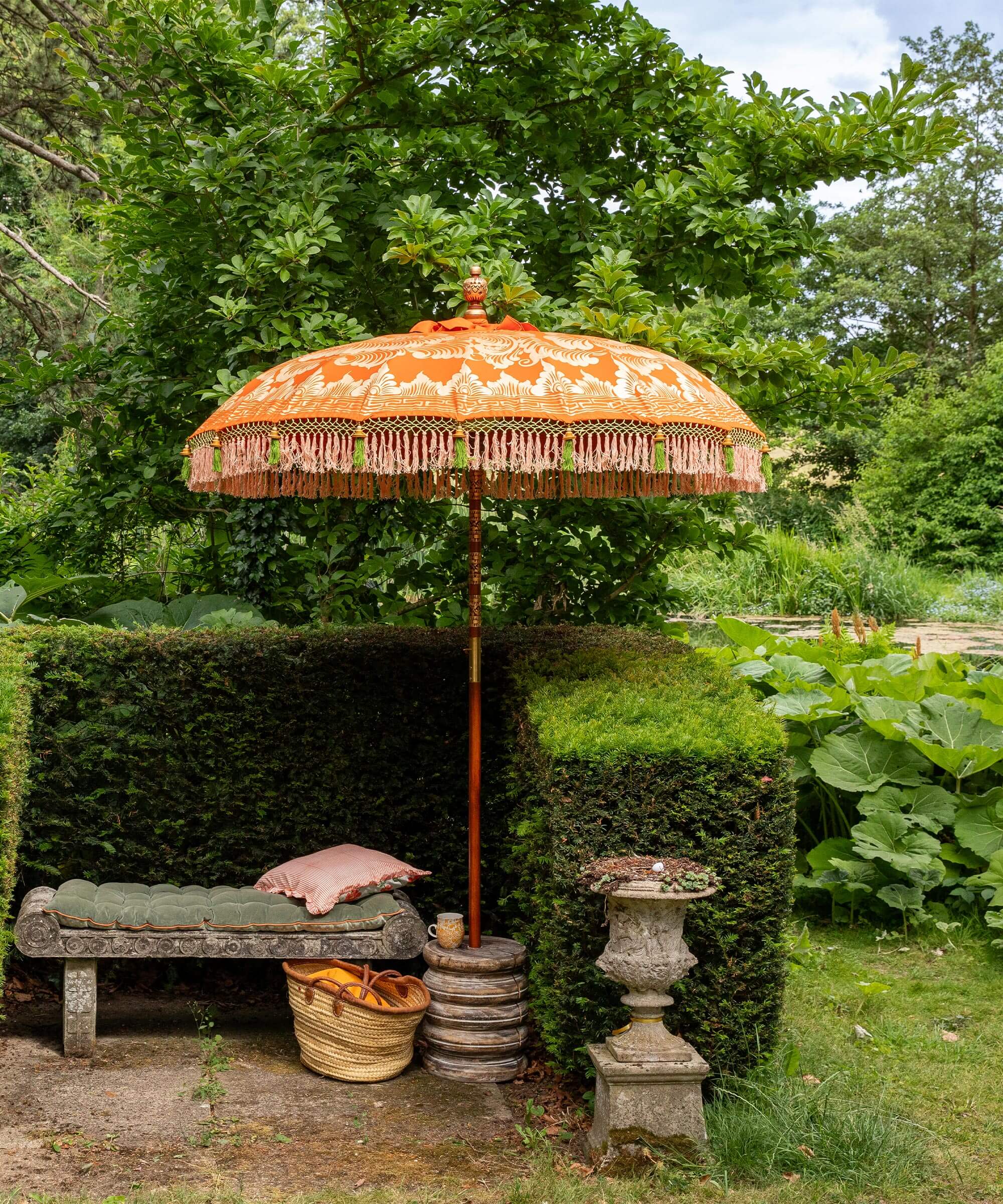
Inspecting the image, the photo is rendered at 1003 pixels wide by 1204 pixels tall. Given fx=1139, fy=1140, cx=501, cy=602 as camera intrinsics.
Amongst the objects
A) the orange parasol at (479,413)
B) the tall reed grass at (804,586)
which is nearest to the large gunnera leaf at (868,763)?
the orange parasol at (479,413)

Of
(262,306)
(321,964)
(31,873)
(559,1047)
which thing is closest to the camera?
(559,1047)

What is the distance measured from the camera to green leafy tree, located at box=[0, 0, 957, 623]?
218 inches

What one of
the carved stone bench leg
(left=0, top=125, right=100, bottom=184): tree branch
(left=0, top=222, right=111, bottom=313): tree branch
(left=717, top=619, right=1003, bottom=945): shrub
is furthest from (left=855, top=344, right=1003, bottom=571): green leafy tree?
the carved stone bench leg

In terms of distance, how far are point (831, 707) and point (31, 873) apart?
3.72 m

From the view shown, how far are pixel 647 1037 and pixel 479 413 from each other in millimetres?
1870

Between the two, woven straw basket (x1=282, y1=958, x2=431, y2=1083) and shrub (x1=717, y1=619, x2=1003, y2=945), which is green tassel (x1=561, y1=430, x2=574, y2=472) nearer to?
woven straw basket (x1=282, y1=958, x2=431, y2=1083)

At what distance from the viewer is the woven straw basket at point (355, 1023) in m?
3.83

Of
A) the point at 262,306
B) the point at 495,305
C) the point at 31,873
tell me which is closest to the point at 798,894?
the point at 495,305

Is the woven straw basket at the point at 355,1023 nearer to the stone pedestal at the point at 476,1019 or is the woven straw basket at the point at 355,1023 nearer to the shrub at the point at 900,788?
the stone pedestal at the point at 476,1019

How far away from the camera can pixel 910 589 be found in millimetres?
15516

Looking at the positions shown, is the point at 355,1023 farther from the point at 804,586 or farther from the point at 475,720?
the point at 804,586

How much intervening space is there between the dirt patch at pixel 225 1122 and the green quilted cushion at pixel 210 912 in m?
0.48

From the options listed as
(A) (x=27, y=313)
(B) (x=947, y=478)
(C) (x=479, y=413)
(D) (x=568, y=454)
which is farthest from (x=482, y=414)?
(B) (x=947, y=478)

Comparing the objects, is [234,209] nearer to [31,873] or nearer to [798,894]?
[31,873]
